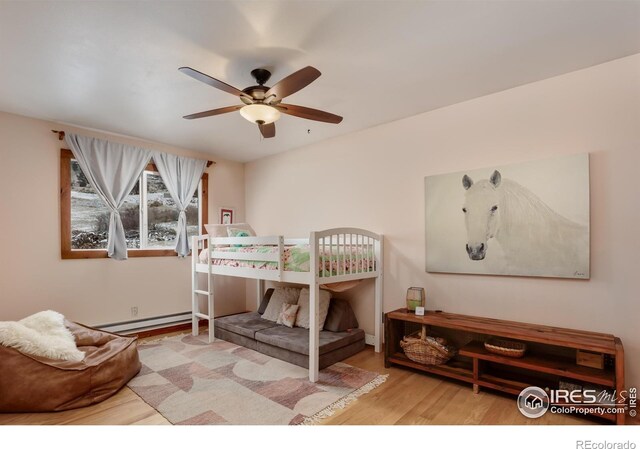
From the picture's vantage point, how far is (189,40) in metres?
2.03

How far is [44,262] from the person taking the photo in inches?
130

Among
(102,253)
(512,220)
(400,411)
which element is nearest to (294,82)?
(512,220)

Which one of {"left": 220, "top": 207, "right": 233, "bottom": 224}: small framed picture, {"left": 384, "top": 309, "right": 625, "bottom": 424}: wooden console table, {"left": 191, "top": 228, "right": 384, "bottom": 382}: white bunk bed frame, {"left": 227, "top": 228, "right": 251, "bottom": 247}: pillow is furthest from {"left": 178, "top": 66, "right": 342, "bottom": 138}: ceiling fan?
{"left": 220, "top": 207, "right": 233, "bottom": 224}: small framed picture

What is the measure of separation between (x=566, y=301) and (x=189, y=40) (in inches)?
128

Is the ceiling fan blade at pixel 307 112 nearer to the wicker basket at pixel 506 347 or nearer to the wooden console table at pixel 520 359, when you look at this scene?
the wooden console table at pixel 520 359

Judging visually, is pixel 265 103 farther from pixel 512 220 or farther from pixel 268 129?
pixel 512 220

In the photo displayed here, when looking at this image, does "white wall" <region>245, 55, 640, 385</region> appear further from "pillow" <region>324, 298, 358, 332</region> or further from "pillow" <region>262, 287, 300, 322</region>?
"pillow" <region>262, 287, 300, 322</region>

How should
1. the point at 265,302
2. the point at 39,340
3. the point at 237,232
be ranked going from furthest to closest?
the point at 265,302 < the point at 237,232 < the point at 39,340

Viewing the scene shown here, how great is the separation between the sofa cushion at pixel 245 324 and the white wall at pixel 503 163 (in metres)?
1.11

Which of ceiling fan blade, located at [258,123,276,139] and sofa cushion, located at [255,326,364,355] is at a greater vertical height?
ceiling fan blade, located at [258,123,276,139]

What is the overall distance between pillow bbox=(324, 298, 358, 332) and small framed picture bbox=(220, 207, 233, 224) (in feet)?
7.26

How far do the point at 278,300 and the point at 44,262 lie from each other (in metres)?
2.46

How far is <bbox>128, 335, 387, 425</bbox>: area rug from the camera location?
2.18 meters
